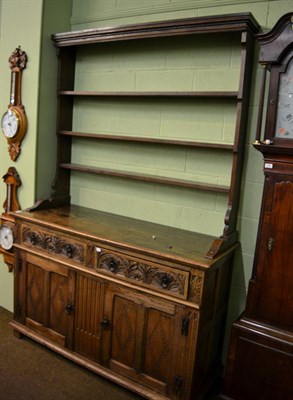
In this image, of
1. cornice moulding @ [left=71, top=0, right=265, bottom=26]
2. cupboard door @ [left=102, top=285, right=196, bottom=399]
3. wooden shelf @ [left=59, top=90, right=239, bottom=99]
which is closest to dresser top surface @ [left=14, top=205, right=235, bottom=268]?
cupboard door @ [left=102, top=285, right=196, bottom=399]

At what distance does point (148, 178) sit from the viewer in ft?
7.88

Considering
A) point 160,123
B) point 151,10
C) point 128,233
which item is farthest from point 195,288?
point 151,10

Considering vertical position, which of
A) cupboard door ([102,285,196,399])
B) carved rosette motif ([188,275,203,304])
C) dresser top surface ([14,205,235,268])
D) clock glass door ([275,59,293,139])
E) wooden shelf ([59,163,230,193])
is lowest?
cupboard door ([102,285,196,399])

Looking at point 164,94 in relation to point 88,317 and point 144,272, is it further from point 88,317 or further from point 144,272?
point 88,317

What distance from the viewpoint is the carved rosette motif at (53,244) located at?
2311 millimetres

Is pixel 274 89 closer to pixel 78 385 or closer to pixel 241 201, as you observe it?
pixel 241 201

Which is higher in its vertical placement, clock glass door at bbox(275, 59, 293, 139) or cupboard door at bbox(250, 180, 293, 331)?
clock glass door at bbox(275, 59, 293, 139)

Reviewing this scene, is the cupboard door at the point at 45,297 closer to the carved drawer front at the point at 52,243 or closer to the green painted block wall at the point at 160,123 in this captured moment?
the carved drawer front at the point at 52,243

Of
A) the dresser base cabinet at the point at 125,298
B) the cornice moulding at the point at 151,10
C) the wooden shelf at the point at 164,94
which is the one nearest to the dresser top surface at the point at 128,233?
the dresser base cabinet at the point at 125,298

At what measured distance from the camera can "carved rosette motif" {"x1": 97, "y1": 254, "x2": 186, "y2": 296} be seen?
1942mm

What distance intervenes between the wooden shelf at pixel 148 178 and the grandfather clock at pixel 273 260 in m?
0.34

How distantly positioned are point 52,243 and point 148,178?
2.58ft

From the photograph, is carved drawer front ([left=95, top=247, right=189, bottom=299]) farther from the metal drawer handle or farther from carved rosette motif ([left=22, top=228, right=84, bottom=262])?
carved rosette motif ([left=22, top=228, right=84, bottom=262])

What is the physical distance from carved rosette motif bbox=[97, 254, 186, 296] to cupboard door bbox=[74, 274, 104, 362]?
15 cm
